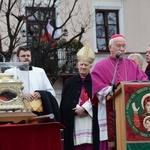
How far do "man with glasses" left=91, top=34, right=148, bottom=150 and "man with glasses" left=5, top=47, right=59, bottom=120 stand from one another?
0.66 m

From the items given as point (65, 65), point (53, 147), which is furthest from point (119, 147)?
point (65, 65)

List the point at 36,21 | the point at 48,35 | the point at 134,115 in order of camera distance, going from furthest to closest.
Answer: the point at 36,21, the point at 48,35, the point at 134,115

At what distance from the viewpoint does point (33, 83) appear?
30.9 feet

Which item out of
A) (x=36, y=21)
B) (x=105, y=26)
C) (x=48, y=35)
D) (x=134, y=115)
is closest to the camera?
(x=134, y=115)

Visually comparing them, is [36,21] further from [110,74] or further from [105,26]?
[110,74]

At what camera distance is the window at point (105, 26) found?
2539 centimetres

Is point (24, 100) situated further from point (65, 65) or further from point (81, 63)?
point (65, 65)

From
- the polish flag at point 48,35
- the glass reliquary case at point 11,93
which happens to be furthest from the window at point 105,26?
the glass reliquary case at point 11,93

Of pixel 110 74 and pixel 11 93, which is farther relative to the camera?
pixel 110 74

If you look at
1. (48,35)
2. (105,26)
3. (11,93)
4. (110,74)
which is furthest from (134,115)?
(105,26)

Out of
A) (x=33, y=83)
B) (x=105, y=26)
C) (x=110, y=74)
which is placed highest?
(x=105, y=26)

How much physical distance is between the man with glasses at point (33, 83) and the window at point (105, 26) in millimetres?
15862

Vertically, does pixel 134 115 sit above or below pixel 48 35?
below

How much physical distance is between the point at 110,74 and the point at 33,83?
112 cm
